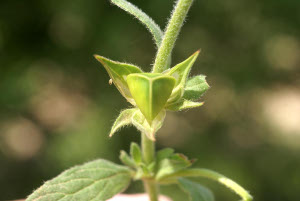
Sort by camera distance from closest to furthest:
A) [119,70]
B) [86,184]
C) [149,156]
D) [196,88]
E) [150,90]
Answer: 1. [150,90]
2. [119,70]
3. [196,88]
4. [86,184]
5. [149,156]

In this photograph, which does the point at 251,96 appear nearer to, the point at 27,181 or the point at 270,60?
the point at 270,60

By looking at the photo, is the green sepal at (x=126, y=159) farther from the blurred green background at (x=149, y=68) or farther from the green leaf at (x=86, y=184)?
the blurred green background at (x=149, y=68)

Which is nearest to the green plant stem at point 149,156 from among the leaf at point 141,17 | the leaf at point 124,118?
the leaf at point 124,118

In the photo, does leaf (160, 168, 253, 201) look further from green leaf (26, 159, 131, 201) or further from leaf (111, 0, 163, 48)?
leaf (111, 0, 163, 48)

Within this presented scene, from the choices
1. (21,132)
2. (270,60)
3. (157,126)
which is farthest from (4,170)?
(157,126)

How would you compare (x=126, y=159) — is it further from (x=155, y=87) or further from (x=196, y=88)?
(x=155, y=87)

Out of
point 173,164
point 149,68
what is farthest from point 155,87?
point 149,68
